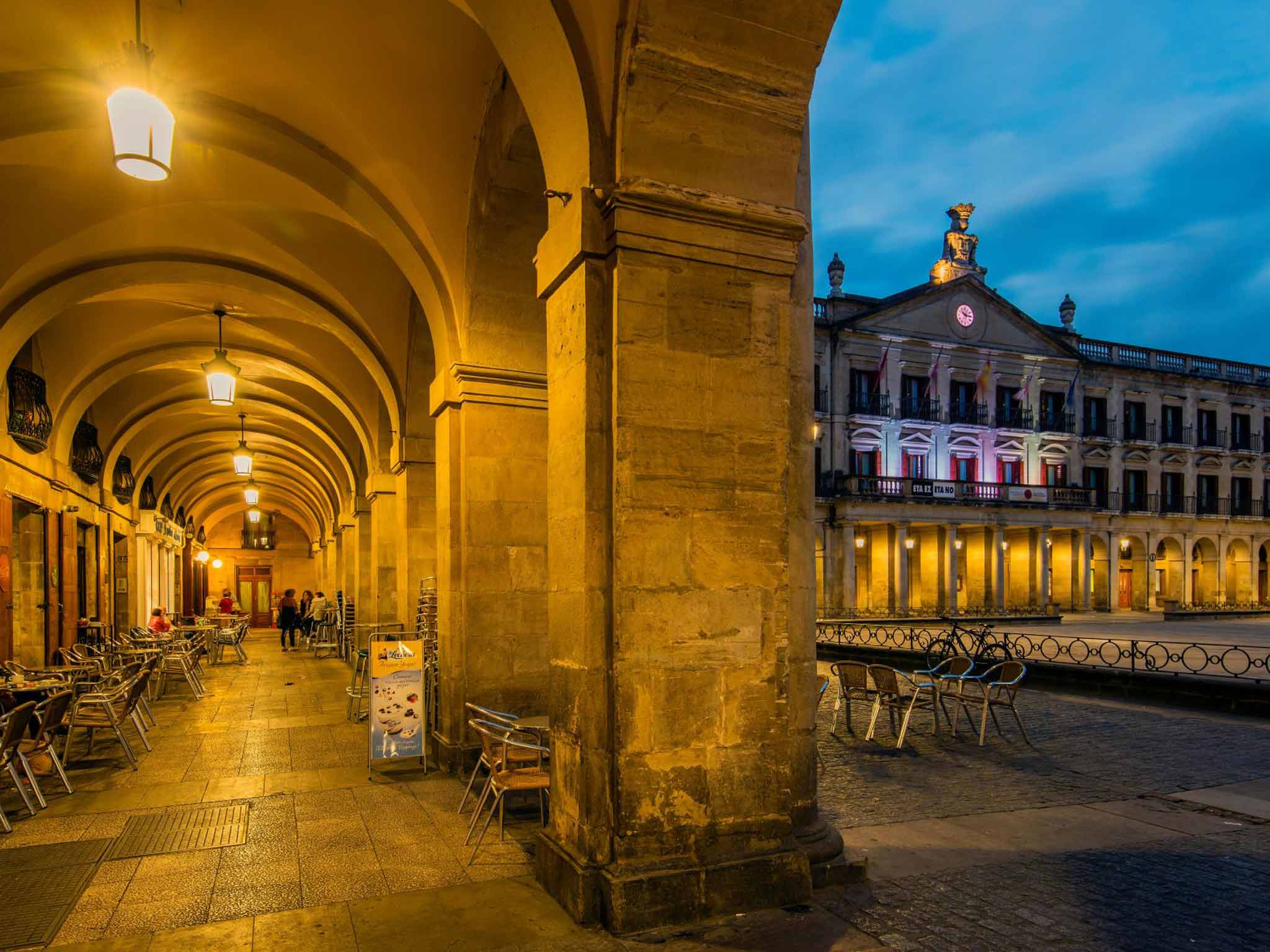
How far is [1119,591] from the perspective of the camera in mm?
41312

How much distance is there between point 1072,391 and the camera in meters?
38.9

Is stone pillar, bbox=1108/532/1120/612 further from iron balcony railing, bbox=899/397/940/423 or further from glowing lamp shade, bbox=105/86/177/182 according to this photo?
glowing lamp shade, bbox=105/86/177/182

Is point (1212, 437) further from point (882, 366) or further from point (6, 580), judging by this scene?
point (6, 580)

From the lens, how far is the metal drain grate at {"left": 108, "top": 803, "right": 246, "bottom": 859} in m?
5.32

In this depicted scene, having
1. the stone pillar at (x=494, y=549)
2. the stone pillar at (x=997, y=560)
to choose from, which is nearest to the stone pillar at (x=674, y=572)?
the stone pillar at (x=494, y=549)

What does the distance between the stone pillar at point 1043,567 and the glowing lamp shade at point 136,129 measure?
37488mm

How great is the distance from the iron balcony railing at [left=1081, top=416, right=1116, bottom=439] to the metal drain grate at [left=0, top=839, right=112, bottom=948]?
42.2 meters

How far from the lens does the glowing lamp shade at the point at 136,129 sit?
4.64 m

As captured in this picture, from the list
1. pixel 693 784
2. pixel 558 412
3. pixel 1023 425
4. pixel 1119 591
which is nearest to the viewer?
pixel 693 784

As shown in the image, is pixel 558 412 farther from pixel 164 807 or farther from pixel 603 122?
pixel 164 807

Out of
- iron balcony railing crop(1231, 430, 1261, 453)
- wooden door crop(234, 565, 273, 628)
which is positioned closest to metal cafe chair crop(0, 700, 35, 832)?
wooden door crop(234, 565, 273, 628)

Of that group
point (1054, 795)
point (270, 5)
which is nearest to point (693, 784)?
point (1054, 795)

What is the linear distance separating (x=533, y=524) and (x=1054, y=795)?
4633 millimetres

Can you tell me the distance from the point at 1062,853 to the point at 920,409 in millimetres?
32666
